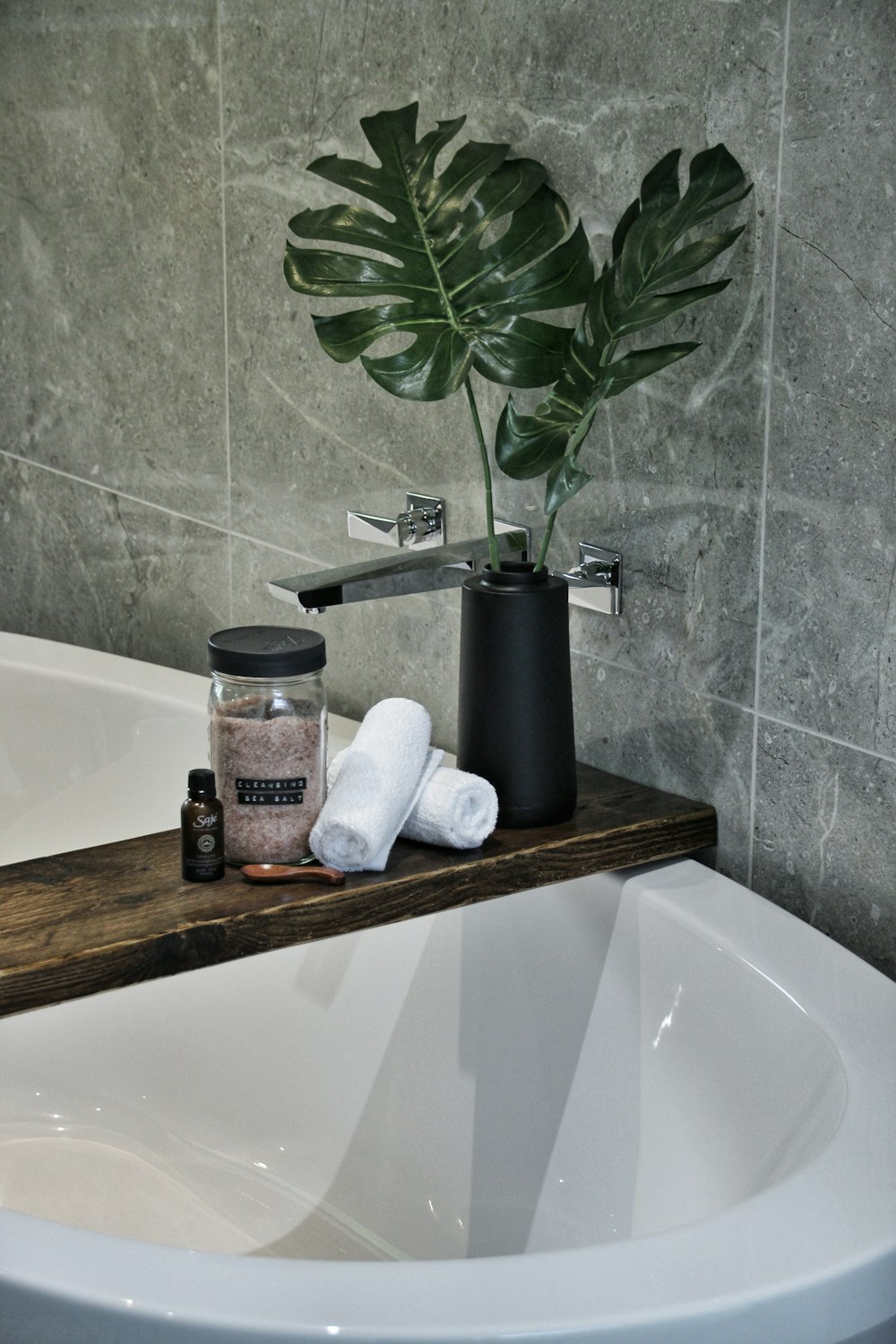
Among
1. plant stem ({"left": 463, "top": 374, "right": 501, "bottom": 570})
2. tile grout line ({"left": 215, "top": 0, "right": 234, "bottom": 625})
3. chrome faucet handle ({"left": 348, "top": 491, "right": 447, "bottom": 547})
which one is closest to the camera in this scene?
plant stem ({"left": 463, "top": 374, "right": 501, "bottom": 570})

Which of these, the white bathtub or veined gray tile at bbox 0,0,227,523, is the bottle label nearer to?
the white bathtub

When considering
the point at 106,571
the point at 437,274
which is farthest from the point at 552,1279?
the point at 106,571

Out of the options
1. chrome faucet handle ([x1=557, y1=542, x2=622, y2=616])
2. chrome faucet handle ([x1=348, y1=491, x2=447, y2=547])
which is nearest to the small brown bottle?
chrome faucet handle ([x1=557, y1=542, x2=622, y2=616])

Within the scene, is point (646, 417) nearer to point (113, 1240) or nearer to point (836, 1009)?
point (836, 1009)

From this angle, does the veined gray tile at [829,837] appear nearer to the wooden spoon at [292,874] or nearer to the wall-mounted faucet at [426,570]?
the wall-mounted faucet at [426,570]

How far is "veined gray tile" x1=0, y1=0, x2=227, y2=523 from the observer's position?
1.81 metres

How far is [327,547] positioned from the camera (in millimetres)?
1689

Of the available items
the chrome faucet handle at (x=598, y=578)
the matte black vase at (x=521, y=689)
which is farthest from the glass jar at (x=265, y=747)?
the chrome faucet handle at (x=598, y=578)

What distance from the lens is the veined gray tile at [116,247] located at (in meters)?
1.81

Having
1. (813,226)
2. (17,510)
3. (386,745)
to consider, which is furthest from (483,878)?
(17,510)

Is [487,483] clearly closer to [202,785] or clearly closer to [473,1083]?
[202,785]

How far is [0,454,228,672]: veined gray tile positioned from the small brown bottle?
889mm

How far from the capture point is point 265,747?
1.07m

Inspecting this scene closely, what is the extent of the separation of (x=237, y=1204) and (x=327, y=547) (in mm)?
727
